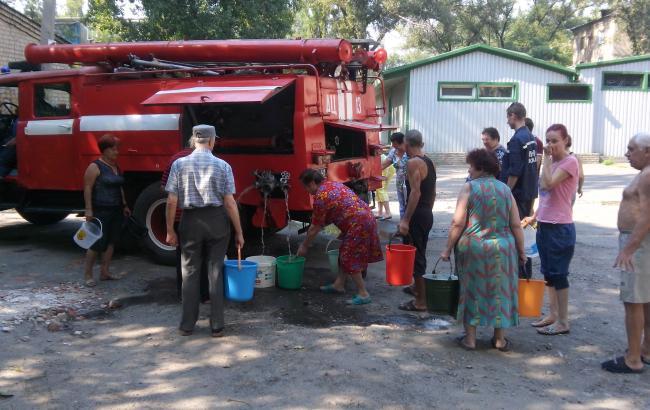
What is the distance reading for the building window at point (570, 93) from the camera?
68.6ft

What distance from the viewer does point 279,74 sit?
631 cm

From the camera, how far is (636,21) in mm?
32062

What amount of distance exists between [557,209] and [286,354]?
7.93 feet

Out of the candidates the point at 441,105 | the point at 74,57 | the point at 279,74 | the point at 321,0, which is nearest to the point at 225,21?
the point at 441,105

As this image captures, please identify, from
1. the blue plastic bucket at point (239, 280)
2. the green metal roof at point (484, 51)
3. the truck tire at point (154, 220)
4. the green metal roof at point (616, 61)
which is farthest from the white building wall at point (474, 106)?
the blue plastic bucket at point (239, 280)

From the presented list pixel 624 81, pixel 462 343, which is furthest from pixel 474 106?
pixel 462 343

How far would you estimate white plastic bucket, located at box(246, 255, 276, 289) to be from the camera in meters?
5.95

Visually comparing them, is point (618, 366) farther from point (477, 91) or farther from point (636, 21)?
point (636, 21)

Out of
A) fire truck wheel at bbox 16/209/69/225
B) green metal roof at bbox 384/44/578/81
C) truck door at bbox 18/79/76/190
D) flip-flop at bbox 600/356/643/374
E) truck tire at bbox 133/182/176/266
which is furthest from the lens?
green metal roof at bbox 384/44/578/81

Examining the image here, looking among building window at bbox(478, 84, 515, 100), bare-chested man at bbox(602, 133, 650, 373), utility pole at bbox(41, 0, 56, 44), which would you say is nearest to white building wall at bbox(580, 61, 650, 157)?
building window at bbox(478, 84, 515, 100)

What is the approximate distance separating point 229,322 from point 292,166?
1.77 m

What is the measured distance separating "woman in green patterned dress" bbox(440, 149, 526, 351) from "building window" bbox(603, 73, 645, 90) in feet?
63.4

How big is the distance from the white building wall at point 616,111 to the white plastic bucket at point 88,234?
1920cm

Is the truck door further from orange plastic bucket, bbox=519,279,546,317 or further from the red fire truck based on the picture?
orange plastic bucket, bbox=519,279,546,317
